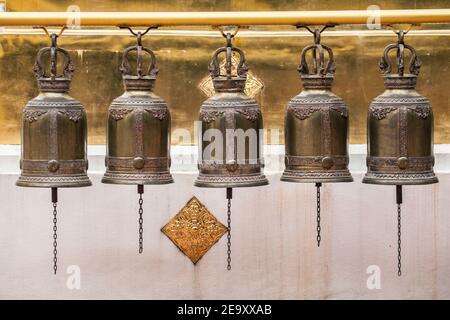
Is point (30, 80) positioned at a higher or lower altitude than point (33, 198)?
higher

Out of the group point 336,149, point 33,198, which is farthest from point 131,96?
point 33,198

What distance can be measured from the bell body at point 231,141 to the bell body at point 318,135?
0.16 meters

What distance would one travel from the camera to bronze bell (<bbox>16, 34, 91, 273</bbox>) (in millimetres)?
6594

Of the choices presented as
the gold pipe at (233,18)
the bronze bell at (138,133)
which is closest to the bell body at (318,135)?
the gold pipe at (233,18)

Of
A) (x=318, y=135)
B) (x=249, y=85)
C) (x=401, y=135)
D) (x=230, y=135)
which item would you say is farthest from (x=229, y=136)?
(x=249, y=85)

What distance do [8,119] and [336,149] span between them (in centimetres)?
202

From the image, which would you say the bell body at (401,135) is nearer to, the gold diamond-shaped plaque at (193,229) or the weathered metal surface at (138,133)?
the weathered metal surface at (138,133)

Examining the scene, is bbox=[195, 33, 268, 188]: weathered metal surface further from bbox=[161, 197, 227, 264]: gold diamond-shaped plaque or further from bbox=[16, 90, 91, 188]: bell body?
bbox=[161, 197, 227, 264]: gold diamond-shaped plaque

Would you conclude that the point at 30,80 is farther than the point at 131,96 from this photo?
Yes

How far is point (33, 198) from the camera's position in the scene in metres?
7.81

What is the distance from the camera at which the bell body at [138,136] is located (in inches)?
260

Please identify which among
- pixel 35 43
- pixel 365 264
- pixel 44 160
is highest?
pixel 35 43

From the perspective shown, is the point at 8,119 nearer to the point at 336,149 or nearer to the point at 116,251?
the point at 116,251

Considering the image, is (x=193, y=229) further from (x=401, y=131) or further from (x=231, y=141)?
(x=401, y=131)
